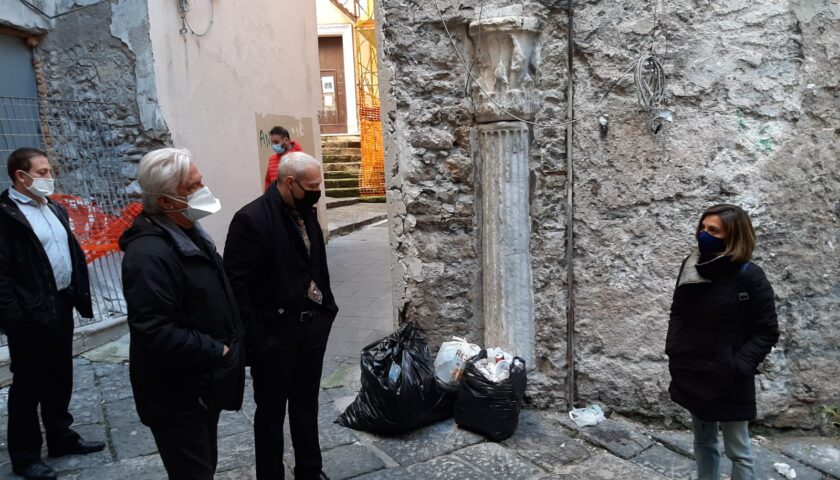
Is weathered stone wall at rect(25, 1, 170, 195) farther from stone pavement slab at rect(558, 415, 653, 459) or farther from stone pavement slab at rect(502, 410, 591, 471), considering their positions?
stone pavement slab at rect(558, 415, 653, 459)

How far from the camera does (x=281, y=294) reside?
266cm

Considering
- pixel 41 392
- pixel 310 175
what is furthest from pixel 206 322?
pixel 41 392

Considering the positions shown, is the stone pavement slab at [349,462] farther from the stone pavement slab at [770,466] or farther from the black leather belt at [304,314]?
the stone pavement slab at [770,466]

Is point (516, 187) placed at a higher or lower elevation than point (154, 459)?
higher

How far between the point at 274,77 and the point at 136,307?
294 inches

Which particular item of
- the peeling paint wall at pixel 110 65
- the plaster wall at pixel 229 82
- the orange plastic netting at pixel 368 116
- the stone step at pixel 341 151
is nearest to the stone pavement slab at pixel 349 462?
the peeling paint wall at pixel 110 65

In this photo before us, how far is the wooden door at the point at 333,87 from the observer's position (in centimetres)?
1834

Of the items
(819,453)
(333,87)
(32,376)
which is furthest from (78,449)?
(333,87)

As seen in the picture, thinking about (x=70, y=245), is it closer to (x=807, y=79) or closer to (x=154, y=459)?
(x=154, y=459)

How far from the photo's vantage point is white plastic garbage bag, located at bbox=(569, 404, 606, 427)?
12.0 ft

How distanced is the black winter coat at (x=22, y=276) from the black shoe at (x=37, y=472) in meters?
0.67

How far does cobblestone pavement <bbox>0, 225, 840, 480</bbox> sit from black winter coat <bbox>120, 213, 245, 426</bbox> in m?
1.22

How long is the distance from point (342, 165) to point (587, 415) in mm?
12221

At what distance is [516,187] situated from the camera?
3.70 metres
